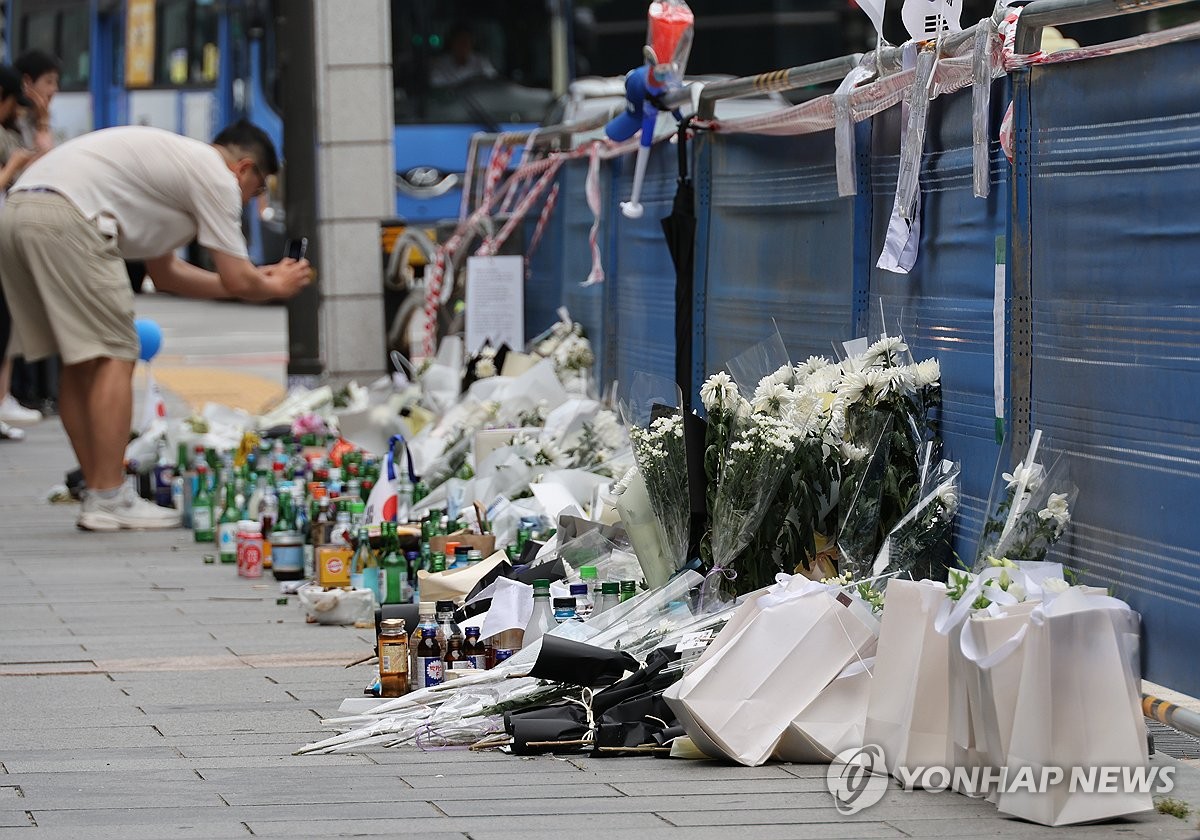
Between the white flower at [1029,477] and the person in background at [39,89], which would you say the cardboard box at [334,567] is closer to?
the white flower at [1029,477]

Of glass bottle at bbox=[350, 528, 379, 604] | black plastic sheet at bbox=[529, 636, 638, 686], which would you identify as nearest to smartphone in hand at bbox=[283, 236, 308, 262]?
glass bottle at bbox=[350, 528, 379, 604]

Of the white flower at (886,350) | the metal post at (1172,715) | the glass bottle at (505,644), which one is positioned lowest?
the glass bottle at (505,644)

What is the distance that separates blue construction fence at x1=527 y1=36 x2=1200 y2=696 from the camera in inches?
174

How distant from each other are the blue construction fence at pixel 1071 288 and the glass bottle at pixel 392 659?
1.55 meters

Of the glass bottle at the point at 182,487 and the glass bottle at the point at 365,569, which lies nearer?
the glass bottle at the point at 365,569

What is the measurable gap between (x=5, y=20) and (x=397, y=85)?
37.9 ft

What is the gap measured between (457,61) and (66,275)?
13.5 metres

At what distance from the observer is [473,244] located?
12273 mm

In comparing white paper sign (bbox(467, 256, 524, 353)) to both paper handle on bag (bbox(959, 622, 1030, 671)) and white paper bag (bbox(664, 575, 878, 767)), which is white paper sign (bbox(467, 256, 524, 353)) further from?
paper handle on bag (bbox(959, 622, 1030, 671))

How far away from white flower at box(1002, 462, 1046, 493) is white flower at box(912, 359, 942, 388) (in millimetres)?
711

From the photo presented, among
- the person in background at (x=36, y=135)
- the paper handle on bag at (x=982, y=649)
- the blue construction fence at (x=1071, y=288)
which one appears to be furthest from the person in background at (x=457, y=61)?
the paper handle on bag at (x=982, y=649)

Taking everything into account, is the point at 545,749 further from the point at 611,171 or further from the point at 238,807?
the point at 611,171

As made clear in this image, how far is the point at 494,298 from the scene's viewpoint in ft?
37.5

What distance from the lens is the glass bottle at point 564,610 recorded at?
5637 millimetres
